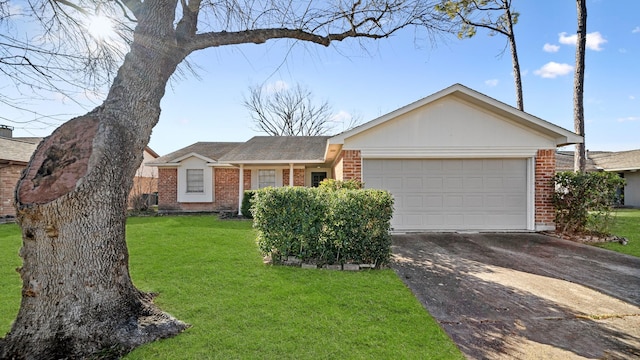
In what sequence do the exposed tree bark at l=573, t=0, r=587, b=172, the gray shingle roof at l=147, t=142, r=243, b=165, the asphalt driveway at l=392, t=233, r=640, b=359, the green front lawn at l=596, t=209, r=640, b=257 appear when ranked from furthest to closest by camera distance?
the gray shingle roof at l=147, t=142, r=243, b=165 → the exposed tree bark at l=573, t=0, r=587, b=172 → the green front lawn at l=596, t=209, r=640, b=257 → the asphalt driveway at l=392, t=233, r=640, b=359

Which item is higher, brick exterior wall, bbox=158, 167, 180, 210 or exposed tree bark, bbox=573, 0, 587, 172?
exposed tree bark, bbox=573, 0, 587, 172

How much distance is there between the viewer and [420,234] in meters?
8.97

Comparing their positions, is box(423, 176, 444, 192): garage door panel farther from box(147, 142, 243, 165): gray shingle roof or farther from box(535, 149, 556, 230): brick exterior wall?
box(147, 142, 243, 165): gray shingle roof

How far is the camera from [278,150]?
1528cm

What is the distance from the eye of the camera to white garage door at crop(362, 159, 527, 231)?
9.13 m

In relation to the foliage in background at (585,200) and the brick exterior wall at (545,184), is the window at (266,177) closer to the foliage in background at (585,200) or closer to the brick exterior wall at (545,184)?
the brick exterior wall at (545,184)

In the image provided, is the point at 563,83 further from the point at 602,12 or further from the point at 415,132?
the point at 415,132

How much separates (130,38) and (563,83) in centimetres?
1500

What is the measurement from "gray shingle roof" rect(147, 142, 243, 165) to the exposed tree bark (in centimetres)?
1618

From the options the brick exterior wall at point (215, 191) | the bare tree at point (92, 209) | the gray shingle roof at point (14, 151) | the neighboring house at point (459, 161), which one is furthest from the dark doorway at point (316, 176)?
the gray shingle roof at point (14, 151)

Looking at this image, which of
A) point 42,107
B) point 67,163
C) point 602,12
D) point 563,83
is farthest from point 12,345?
point 602,12

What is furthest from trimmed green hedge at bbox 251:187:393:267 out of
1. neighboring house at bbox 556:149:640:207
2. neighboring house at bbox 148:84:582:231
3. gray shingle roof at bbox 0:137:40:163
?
neighboring house at bbox 556:149:640:207

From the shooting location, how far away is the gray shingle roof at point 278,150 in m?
14.0

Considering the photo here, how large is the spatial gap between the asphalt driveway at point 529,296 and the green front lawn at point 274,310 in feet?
1.38
